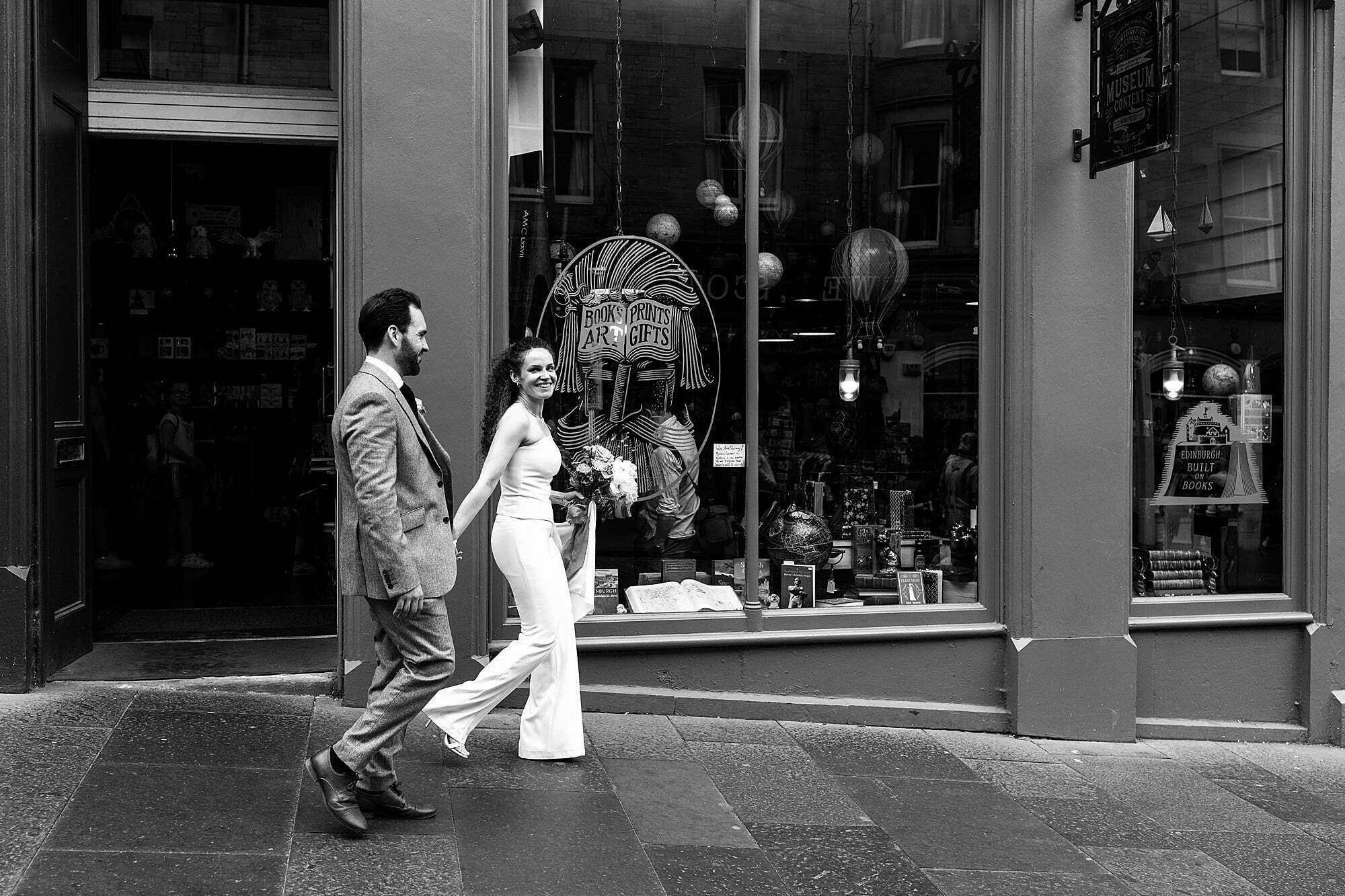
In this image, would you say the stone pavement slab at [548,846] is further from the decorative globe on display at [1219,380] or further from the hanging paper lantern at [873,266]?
the decorative globe on display at [1219,380]

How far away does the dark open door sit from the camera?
6375mm

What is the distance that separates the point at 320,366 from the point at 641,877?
27.1 ft

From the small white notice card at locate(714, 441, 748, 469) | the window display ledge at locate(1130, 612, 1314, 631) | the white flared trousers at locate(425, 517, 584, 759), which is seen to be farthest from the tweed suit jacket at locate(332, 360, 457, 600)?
the window display ledge at locate(1130, 612, 1314, 631)

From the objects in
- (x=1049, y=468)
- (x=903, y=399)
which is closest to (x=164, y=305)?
(x=903, y=399)

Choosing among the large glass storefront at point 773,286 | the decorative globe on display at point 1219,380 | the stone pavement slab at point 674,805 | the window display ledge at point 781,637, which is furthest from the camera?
the decorative globe on display at point 1219,380

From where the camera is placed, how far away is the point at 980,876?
16.0ft

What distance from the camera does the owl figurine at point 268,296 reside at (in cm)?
1170

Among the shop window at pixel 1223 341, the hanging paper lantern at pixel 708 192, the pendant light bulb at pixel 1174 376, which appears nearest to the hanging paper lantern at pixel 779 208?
the hanging paper lantern at pixel 708 192

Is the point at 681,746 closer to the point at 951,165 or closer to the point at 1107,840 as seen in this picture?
the point at 1107,840

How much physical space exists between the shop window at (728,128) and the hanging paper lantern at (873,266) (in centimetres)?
62

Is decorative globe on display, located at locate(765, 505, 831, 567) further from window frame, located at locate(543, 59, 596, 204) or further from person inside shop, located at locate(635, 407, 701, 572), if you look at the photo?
window frame, located at locate(543, 59, 596, 204)

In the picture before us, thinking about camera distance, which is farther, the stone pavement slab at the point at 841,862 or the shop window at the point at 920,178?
the shop window at the point at 920,178

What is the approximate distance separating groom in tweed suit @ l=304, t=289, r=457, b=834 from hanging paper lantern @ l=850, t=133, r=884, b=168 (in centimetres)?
371

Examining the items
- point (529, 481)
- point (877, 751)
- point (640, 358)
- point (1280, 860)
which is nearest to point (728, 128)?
point (640, 358)
